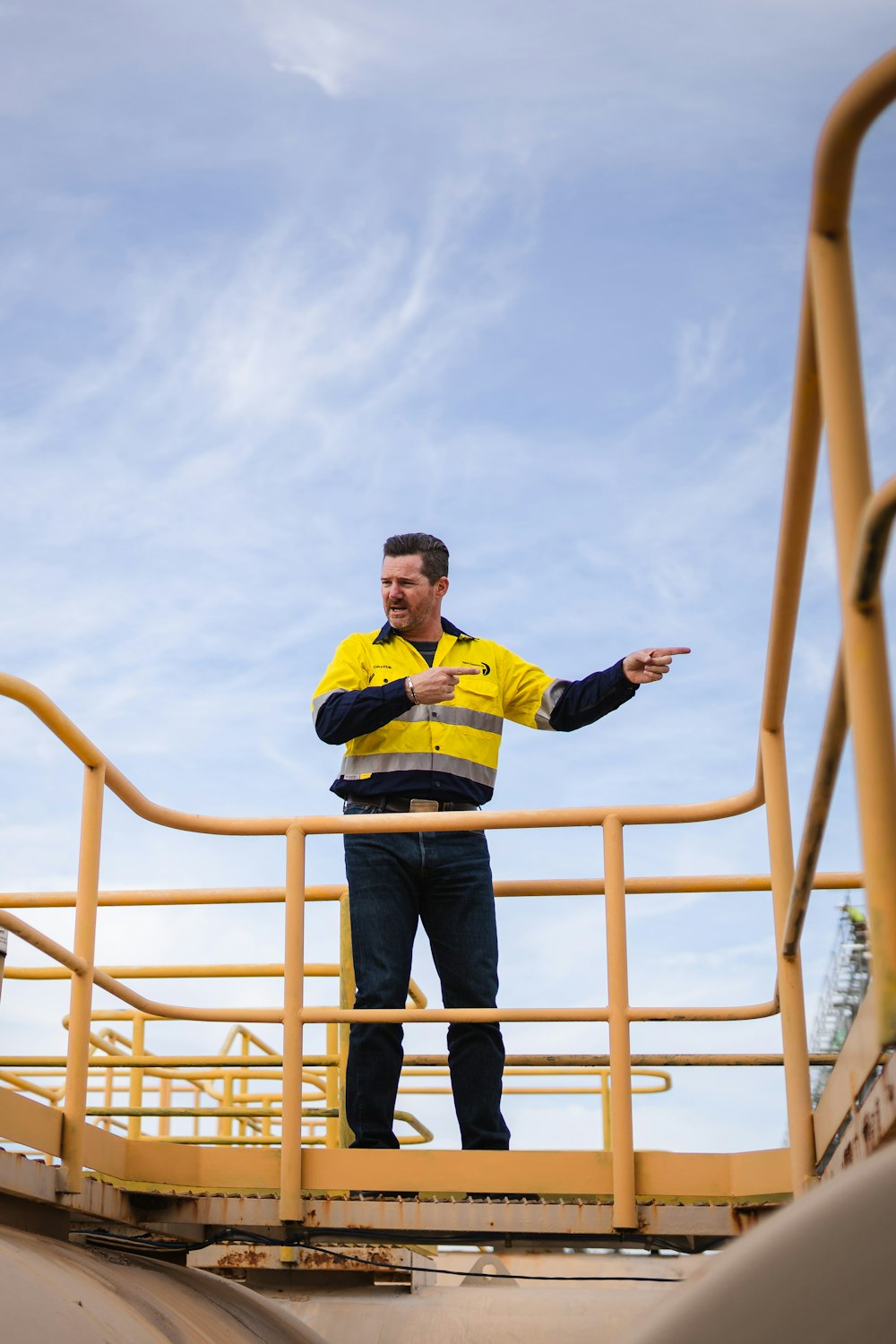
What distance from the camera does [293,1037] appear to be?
12.5 feet

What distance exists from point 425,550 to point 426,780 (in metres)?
0.85

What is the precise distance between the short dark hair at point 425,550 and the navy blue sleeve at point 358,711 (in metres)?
0.59

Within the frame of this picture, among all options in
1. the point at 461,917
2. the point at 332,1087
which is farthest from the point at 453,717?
the point at 332,1087

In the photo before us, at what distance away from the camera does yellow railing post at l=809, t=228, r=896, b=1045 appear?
1.67 metres

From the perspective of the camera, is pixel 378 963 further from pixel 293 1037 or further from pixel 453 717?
pixel 453 717

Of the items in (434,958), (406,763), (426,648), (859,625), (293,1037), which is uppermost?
(426,648)

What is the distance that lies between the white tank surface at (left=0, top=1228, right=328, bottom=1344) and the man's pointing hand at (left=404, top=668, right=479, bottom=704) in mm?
1777

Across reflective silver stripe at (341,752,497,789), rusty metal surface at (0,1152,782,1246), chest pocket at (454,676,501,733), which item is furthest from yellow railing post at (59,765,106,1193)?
chest pocket at (454,676,501,733)

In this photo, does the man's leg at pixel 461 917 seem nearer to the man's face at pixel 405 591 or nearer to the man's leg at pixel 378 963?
the man's leg at pixel 378 963

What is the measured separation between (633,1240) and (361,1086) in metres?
0.88

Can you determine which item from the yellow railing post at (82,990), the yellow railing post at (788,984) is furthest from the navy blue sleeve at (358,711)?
the yellow railing post at (788,984)

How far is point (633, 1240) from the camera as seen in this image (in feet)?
13.0

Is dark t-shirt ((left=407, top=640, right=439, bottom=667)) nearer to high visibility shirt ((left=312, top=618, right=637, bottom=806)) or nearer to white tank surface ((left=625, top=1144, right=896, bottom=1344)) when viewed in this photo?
high visibility shirt ((left=312, top=618, right=637, bottom=806))

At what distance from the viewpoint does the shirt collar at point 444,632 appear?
485cm
